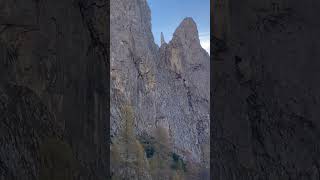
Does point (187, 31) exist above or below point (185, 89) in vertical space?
above

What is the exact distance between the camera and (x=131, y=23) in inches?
1313
